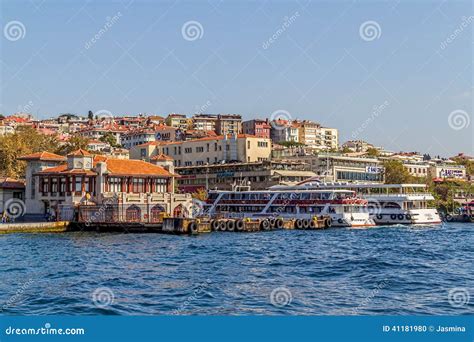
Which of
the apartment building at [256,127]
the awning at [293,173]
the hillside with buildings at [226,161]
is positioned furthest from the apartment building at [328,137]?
the awning at [293,173]

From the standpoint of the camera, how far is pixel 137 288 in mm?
21844

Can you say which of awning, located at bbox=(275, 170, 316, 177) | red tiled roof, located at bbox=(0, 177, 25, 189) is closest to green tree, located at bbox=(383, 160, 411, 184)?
awning, located at bbox=(275, 170, 316, 177)

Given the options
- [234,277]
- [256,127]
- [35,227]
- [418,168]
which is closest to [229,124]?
[256,127]

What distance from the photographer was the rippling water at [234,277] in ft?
61.4

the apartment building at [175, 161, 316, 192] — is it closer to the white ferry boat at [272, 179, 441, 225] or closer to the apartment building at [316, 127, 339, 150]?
the white ferry boat at [272, 179, 441, 225]

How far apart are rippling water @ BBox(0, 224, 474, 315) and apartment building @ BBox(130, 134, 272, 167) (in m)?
53.8

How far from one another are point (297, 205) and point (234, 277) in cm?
3835

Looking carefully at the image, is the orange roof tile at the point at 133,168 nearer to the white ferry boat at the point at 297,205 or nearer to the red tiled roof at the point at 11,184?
the white ferry boat at the point at 297,205

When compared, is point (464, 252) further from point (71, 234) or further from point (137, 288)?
point (71, 234)

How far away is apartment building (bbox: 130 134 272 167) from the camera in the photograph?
313ft

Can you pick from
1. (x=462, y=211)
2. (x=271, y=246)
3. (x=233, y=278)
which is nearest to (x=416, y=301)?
(x=233, y=278)

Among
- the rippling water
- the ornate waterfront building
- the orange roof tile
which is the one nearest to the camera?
the rippling water

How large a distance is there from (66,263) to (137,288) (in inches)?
342

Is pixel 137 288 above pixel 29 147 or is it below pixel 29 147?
below
